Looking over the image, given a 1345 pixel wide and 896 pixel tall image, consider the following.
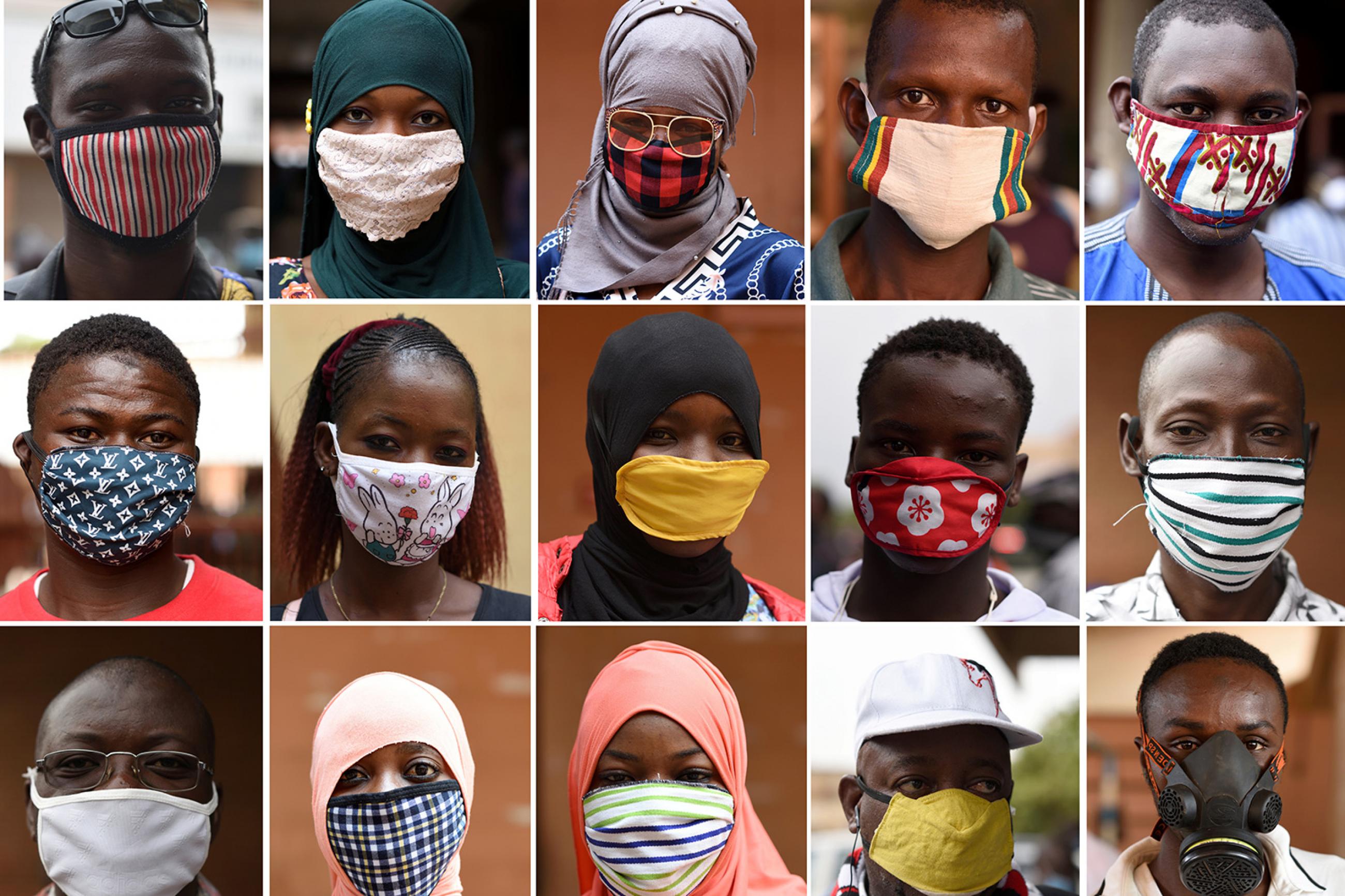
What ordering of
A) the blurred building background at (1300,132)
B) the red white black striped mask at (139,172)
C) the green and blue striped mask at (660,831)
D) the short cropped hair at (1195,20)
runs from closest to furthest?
the green and blue striped mask at (660,831), the red white black striped mask at (139,172), the short cropped hair at (1195,20), the blurred building background at (1300,132)

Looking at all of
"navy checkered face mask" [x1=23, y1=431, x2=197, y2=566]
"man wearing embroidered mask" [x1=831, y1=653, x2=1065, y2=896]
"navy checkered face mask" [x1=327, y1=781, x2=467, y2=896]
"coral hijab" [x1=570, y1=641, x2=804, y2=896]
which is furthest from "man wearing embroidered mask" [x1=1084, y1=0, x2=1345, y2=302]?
"navy checkered face mask" [x1=23, y1=431, x2=197, y2=566]

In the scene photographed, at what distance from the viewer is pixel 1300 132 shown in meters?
3.64

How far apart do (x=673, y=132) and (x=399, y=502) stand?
122cm

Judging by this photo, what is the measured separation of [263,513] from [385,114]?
1.16m

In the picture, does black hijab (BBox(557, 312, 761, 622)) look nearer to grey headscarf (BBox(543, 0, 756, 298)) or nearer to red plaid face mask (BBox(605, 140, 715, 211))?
grey headscarf (BBox(543, 0, 756, 298))

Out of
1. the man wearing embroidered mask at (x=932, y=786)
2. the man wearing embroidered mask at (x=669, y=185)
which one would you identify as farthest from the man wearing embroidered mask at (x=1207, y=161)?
the man wearing embroidered mask at (x=932, y=786)

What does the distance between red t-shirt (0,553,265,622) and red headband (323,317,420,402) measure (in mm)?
613

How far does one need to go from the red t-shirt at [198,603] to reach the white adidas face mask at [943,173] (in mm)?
2099

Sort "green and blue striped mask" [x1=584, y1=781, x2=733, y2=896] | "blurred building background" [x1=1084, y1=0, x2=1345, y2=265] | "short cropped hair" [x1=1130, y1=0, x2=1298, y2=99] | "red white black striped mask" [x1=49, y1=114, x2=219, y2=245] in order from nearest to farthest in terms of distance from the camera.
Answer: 1. "green and blue striped mask" [x1=584, y1=781, x2=733, y2=896]
2. "red white black striped mask" [x1=49, y1=114, x2=219, y2=245]
3. "short cropped hair" [x1=1130, y1=0, x2=1298, y2=99]
4. "blurred building background" [x1=1084, y1=0, x2=1345, y2=265]

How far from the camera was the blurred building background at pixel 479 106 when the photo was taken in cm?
355

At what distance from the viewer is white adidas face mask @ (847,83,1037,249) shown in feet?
11.1

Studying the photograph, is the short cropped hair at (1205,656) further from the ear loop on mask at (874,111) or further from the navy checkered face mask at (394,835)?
the navy checkered face mask at (394,835)

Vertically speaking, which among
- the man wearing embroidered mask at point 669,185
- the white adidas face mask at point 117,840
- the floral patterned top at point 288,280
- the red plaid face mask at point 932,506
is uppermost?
the man wearing embroidered mask at point 669,185

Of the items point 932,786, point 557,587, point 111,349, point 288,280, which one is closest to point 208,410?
point 111,349
